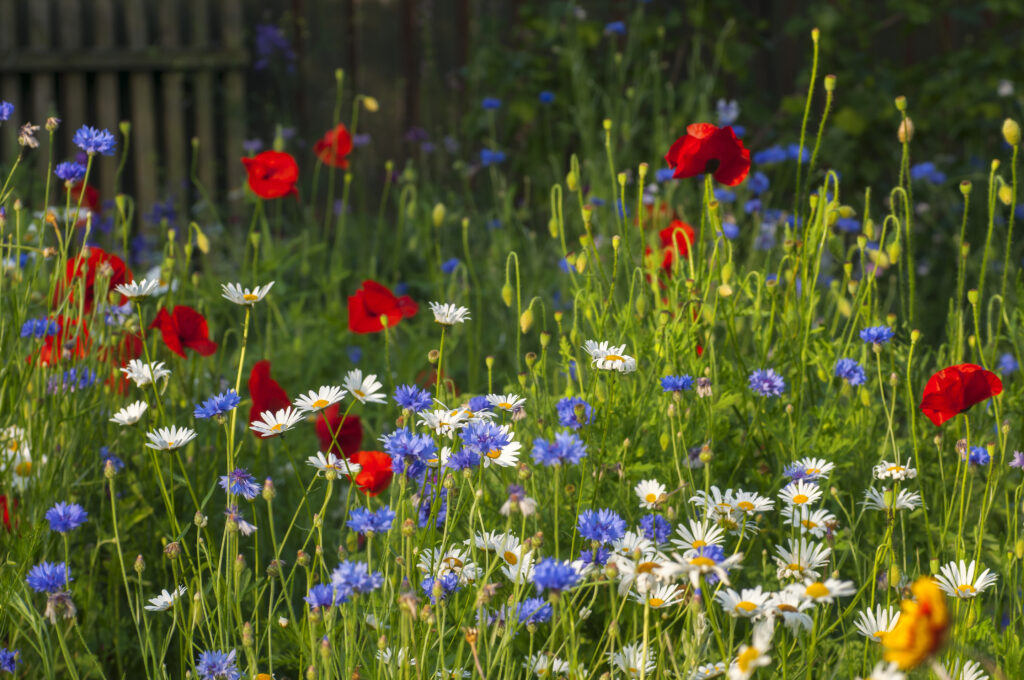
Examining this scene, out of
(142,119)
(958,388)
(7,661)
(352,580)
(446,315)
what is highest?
(142,119)

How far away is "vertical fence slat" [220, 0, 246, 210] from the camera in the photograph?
4879mm

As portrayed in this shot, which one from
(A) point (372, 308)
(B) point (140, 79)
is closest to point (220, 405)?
(A) point (372, 308)

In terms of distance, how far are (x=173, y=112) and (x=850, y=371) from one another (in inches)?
157

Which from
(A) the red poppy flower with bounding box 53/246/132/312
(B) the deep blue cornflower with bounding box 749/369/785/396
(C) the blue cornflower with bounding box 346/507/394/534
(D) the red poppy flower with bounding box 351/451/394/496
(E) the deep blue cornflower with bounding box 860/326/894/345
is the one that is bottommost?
(D) the red poppy flower with bounding box 351/451/394/496

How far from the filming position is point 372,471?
4.90 ft

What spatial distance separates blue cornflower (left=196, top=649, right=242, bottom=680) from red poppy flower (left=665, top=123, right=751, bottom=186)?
968 millimetres

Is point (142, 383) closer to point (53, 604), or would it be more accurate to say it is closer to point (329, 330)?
point (53, 604)

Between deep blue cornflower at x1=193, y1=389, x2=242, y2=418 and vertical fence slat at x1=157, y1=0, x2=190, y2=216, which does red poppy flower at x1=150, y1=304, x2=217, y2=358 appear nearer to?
deep blue cornflower at x1=193, y1=389, x2=242, y2=418

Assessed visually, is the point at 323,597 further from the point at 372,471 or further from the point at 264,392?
the point at 264,392

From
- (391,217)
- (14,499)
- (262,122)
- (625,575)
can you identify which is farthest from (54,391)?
(262,122)

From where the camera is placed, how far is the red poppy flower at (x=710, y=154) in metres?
1.70

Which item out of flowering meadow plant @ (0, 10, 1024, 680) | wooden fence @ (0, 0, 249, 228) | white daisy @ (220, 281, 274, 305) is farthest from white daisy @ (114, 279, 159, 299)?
wooden fence @ (0, 0, 249, 228)

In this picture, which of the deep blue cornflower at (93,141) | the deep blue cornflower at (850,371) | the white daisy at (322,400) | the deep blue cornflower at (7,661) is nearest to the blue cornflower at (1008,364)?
the deep blue cornflower at (850,371)

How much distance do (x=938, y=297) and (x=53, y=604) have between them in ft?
11.3
